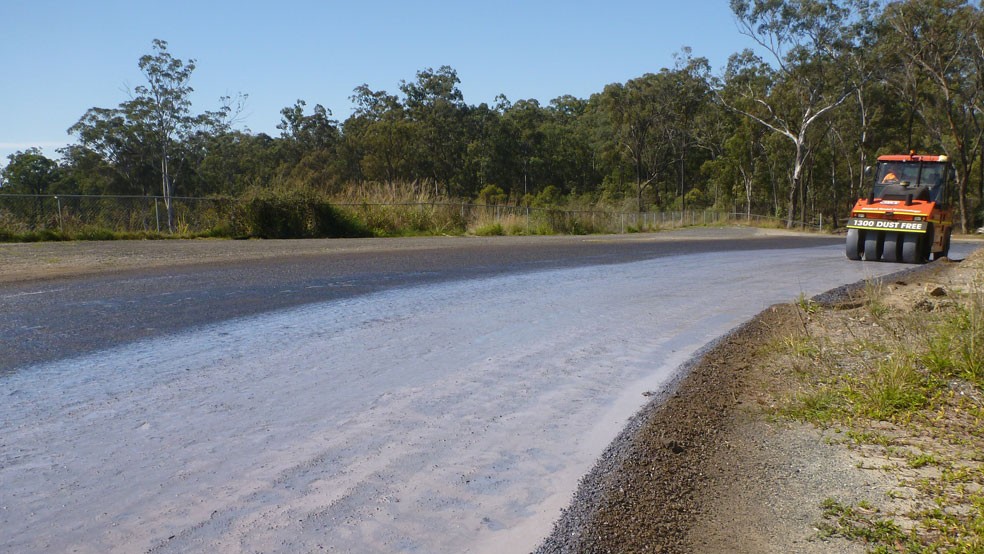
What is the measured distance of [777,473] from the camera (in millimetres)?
4340

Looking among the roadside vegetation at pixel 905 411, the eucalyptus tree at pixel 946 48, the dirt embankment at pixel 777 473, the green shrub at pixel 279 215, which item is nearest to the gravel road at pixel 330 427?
the dirt embankment at pixel 777 473

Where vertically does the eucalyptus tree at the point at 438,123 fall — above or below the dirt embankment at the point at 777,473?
above

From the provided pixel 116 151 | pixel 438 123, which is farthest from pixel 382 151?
pixel 116 151

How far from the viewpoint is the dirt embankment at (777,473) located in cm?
355

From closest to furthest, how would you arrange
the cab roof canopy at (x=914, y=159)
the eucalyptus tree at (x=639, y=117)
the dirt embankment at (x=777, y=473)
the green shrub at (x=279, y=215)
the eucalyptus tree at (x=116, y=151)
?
the dirt embankment at (x=777, y=473) → the cab roof canopy at (x=914, y=159) → the green shrub at (x=279, y=215) → the eucalyptus tree at (x=116, y=151) → the eucalyptus tree at (x=639, y=117)

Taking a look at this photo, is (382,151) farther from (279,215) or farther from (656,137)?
(279,215)

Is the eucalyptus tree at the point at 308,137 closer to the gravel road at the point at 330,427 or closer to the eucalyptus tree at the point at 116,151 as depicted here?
the eucalyptus tree at the point at 116,151

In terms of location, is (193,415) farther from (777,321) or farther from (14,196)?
(14,196)

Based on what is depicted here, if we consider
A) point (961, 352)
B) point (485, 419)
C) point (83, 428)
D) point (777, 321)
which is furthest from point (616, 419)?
point (777, 321)

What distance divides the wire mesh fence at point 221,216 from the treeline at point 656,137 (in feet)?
5.59

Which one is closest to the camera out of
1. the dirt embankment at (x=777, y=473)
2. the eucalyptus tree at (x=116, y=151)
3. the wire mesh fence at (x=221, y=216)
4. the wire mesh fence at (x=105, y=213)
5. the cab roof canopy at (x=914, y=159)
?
the dirt embankment at (x=777, y=473)

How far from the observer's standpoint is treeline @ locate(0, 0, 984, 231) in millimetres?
48594

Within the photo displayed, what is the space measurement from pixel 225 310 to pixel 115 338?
6.43ft

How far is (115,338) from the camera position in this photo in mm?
7969
